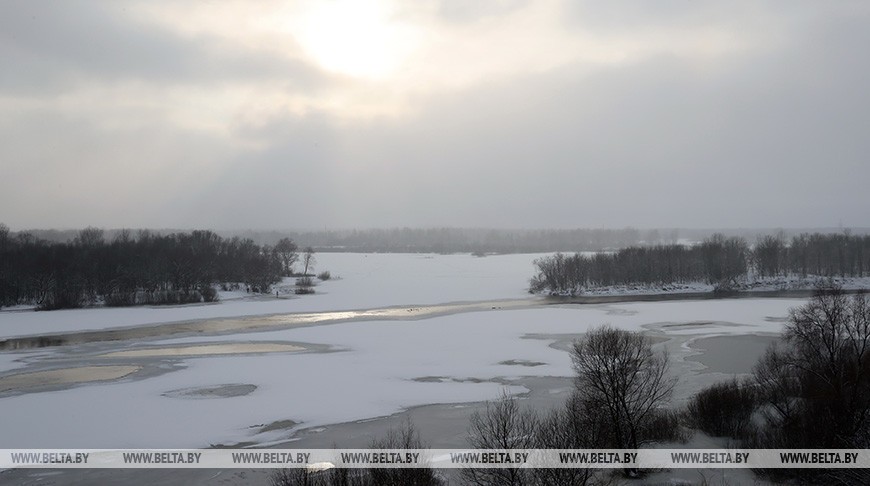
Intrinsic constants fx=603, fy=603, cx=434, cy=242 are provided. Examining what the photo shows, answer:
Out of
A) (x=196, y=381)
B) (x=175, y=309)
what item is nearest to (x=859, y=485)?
(x=196, y=381)

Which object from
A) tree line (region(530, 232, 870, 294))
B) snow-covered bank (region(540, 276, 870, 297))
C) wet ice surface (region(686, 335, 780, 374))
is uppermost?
tree line (region(530, 232, 870, 294))

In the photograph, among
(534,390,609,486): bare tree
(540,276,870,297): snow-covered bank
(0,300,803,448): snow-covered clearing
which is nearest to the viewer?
(534,390,609,486): bare tree

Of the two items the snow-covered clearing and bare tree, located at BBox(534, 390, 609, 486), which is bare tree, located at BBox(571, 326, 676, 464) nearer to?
bare tree, located at BBox(534, 390, 609, 486)

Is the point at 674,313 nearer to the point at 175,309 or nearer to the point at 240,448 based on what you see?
the point at 240,448

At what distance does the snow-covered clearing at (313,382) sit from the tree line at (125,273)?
27607 millimetres

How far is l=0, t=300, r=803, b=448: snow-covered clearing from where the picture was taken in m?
16.2

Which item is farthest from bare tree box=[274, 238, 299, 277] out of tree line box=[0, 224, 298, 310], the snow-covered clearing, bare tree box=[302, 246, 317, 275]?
the snow-covered clearing

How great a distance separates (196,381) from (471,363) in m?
11.0

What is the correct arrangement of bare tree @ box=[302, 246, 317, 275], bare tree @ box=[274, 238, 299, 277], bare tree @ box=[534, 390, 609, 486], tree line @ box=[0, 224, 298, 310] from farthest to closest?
bare tree @ box=[274, 238, 299, 277] → bare tree @ box=[302, 246, 317, 275] → tree line @ box=[0, 224, 298, 310] → bare tree @ box=[534, 390, 609, 486]

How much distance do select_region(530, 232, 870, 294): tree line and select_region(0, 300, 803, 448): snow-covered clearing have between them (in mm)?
28306

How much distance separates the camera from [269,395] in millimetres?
20156

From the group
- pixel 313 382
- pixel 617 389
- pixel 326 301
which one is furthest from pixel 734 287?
pixel 617 389

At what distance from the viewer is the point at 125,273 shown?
6069 centimetres

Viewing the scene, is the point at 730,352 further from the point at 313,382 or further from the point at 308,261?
the point at 308,261
